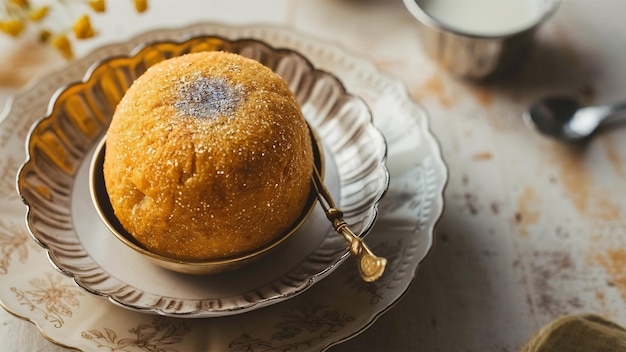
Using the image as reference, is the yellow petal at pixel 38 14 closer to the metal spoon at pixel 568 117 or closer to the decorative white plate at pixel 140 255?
the decorative white plate at pixel 140 255

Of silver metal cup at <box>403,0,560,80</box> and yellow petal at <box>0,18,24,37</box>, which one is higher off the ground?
yellow petal at <box>0,18,24,37</box>

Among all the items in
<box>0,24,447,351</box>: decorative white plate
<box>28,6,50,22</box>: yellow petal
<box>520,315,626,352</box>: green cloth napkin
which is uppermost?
<box>28,6,50,22</box>: yellow petal

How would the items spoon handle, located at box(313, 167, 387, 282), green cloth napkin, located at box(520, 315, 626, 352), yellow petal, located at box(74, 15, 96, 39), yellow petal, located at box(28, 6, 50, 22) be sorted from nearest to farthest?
spoon handle, located at box(313, 167, 387, 282) < green cloth napkin, located at box(520, 315, 626, 352) < yellow petal, located at box(74, 15, 96, 39) < yellow petal, located at box(28, 6, 50, 22)

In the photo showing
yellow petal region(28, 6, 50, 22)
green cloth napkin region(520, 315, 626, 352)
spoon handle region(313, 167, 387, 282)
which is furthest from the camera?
yellow petal region(28, 6, 50, 22)

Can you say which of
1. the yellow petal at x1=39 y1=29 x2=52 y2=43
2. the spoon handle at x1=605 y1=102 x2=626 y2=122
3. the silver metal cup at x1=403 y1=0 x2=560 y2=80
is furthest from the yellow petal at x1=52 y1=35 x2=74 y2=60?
the spoon handle at x1=605 y1=102 x2=626 y2=122

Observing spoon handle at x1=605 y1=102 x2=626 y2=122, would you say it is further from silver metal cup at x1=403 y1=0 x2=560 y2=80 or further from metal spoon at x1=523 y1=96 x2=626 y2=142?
silver metal cup at x1=403 y1=0 x2=560 y2=80

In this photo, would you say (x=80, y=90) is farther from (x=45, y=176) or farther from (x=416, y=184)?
(x=416, y=184)

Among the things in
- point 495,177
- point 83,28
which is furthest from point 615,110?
point 83,28
